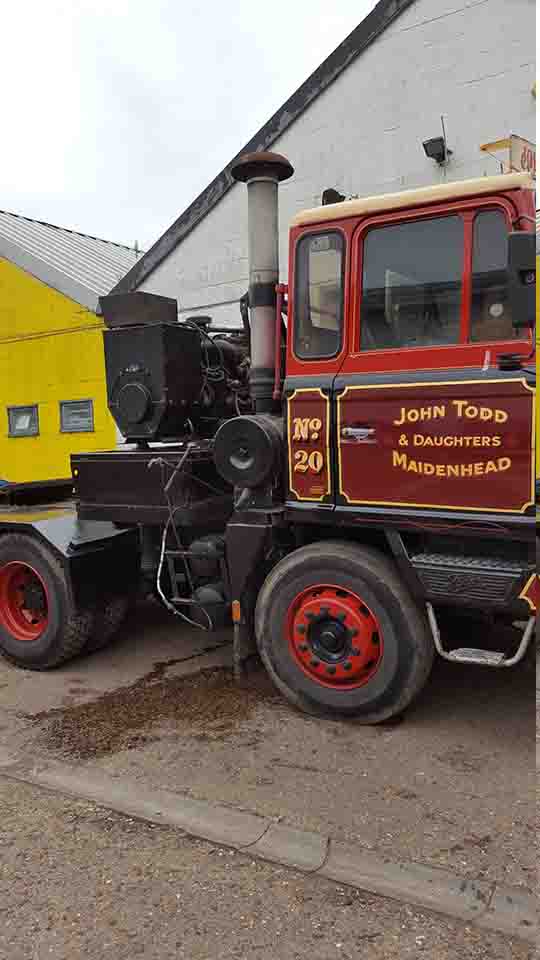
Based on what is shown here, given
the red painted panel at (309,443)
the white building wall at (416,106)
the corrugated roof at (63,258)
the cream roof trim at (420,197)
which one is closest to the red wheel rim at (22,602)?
the red painted panel at (309,443)

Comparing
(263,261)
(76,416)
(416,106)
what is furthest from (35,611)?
(76,416)

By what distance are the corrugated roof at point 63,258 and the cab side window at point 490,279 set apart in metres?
8.59

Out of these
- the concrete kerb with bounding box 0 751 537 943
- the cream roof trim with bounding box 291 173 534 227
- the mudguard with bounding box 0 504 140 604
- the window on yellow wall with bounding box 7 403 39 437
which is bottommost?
the concrete kerb with bounding box 0 751 537 943

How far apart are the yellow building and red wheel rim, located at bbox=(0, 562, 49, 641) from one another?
5.94 m

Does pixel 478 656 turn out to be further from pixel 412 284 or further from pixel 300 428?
pixel 412 284

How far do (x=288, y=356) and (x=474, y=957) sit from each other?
2.86 meters

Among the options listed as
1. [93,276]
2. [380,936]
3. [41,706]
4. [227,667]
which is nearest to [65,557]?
[41,706]

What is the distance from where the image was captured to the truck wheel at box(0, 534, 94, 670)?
483 cm

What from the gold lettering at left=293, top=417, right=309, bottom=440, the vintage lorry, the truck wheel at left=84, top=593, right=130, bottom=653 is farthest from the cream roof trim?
the truck wheel at left=84, top=593, right=130, bottom=653

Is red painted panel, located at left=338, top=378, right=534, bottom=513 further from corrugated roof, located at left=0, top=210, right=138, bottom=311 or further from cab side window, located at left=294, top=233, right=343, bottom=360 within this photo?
corrugated roof, located at left=0, top=210, right=138, bottom=311

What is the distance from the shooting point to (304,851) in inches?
110

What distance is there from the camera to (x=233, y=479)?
163 inches

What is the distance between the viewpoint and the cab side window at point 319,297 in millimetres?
3875

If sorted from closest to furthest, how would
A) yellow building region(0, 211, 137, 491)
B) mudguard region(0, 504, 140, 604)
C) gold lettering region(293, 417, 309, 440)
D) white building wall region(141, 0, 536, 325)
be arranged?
gold lettering region(293, 417, 309, 440) → mudguard region(0, 504, 140, 604) → white building wall region(141, 0, 536, 325) → yellow building region(0, 211, 137, 491)
